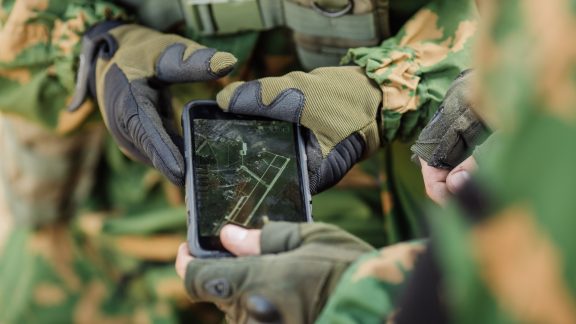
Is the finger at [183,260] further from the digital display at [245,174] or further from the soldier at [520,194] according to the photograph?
the soldier at [520,194]

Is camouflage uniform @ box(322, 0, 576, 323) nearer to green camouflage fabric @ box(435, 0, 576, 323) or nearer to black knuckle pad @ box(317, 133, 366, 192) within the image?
green camouflage fabric @ box(435, 0, 576, 323)

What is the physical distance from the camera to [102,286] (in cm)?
111

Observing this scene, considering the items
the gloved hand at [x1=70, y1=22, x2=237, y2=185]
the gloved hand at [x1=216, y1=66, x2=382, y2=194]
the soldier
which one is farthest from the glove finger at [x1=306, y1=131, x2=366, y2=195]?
the soldier

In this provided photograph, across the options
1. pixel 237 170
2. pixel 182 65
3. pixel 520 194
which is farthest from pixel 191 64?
pixel 520 194

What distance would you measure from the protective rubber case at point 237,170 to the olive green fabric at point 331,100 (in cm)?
2

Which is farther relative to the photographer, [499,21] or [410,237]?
[410,237]

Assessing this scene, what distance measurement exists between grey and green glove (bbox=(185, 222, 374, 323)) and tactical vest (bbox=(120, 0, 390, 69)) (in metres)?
0.33

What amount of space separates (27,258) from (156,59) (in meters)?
0.45

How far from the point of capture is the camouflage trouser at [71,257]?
41.8 inches

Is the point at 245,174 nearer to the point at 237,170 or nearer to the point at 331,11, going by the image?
the point at 237,170

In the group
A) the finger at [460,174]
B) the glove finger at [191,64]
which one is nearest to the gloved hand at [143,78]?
the glove finger at [191,64]

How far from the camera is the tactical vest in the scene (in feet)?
2.61

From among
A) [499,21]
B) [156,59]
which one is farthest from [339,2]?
[499,21]

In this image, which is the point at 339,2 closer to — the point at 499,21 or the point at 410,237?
the point at 410,237
